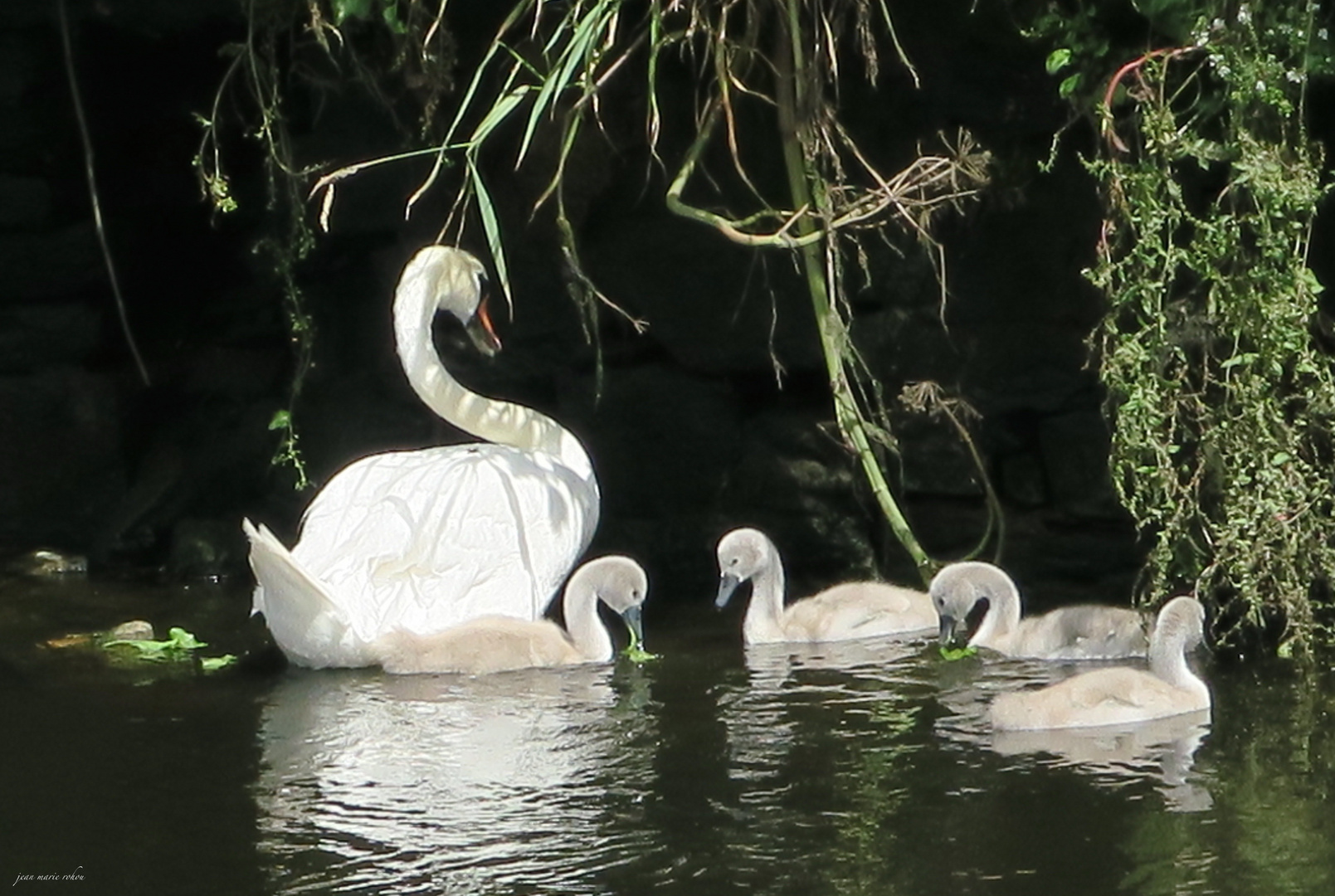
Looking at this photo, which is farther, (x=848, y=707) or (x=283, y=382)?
(x=283, y=382)

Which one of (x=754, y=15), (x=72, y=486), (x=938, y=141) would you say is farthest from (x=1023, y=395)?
(x=72, y=486)

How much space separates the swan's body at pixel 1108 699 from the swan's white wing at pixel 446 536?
1866 millimetres

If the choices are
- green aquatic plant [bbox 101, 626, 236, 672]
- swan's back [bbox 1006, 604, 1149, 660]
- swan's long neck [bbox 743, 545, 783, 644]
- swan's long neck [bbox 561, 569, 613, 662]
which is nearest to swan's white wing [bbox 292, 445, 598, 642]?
swan's long neck [bbox 561, 569, 613, 662]

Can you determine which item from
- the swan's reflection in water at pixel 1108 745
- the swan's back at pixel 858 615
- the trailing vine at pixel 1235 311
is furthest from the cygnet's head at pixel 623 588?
the trailing vine at pixel 1235 311

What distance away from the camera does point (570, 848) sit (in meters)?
5.14

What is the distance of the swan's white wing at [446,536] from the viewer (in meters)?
7.31

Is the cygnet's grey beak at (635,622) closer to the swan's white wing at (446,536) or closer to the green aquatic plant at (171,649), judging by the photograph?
the swan's white wing at (446,536)

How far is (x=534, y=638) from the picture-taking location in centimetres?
717

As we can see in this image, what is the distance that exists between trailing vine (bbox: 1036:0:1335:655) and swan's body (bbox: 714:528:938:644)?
3.66ft

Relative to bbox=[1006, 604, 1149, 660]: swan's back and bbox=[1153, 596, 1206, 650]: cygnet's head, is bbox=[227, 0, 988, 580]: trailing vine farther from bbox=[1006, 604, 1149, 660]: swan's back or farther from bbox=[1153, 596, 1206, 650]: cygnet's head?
bbox=[1153, 596, 1206, 650]: cygnet's head

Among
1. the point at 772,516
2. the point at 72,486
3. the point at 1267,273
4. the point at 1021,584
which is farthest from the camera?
the point at 72,486

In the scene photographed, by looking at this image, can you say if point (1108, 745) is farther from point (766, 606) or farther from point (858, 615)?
point (766, 606)

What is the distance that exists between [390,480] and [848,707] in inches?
78.1

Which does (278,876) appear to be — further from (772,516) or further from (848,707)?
(772,516)
